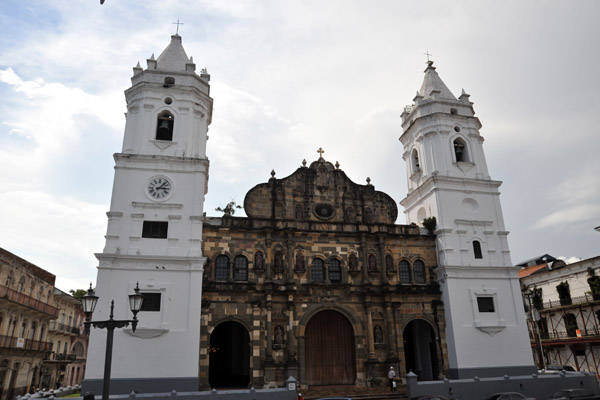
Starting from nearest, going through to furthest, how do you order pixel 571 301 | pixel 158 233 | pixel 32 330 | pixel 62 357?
pixel 158 233, pixel 32 330, pixel 571 301, pixel 62 357

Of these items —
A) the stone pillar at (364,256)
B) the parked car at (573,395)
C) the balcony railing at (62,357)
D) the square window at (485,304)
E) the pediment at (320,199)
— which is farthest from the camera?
the balcony railing at (62,357)

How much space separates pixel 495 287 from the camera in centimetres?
2745

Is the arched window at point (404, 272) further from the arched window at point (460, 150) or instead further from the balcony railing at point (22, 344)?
the balcony railing at point (22, 344)

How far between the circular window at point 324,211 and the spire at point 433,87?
38.1 feet

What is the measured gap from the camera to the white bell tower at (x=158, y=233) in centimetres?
2177

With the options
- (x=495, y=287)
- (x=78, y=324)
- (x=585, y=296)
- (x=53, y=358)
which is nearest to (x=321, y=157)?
(x=495, y=287)

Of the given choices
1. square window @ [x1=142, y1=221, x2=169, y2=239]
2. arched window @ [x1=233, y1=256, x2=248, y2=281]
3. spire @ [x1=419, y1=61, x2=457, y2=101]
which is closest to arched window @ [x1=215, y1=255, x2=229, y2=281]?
arched window @ [x1=233, y1=256, x2=248, y2=281]

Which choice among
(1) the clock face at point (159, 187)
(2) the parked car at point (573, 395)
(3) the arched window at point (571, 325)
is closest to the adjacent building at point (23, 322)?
(1) the clock face at point (159, 187)

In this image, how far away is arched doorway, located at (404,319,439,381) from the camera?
28.8m

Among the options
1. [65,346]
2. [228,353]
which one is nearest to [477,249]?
[228,353]

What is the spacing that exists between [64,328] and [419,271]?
114ft

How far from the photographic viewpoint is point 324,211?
28.3 metres

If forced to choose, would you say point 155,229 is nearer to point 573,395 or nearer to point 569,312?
point 573,395

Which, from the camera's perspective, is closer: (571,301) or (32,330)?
(32,330)
